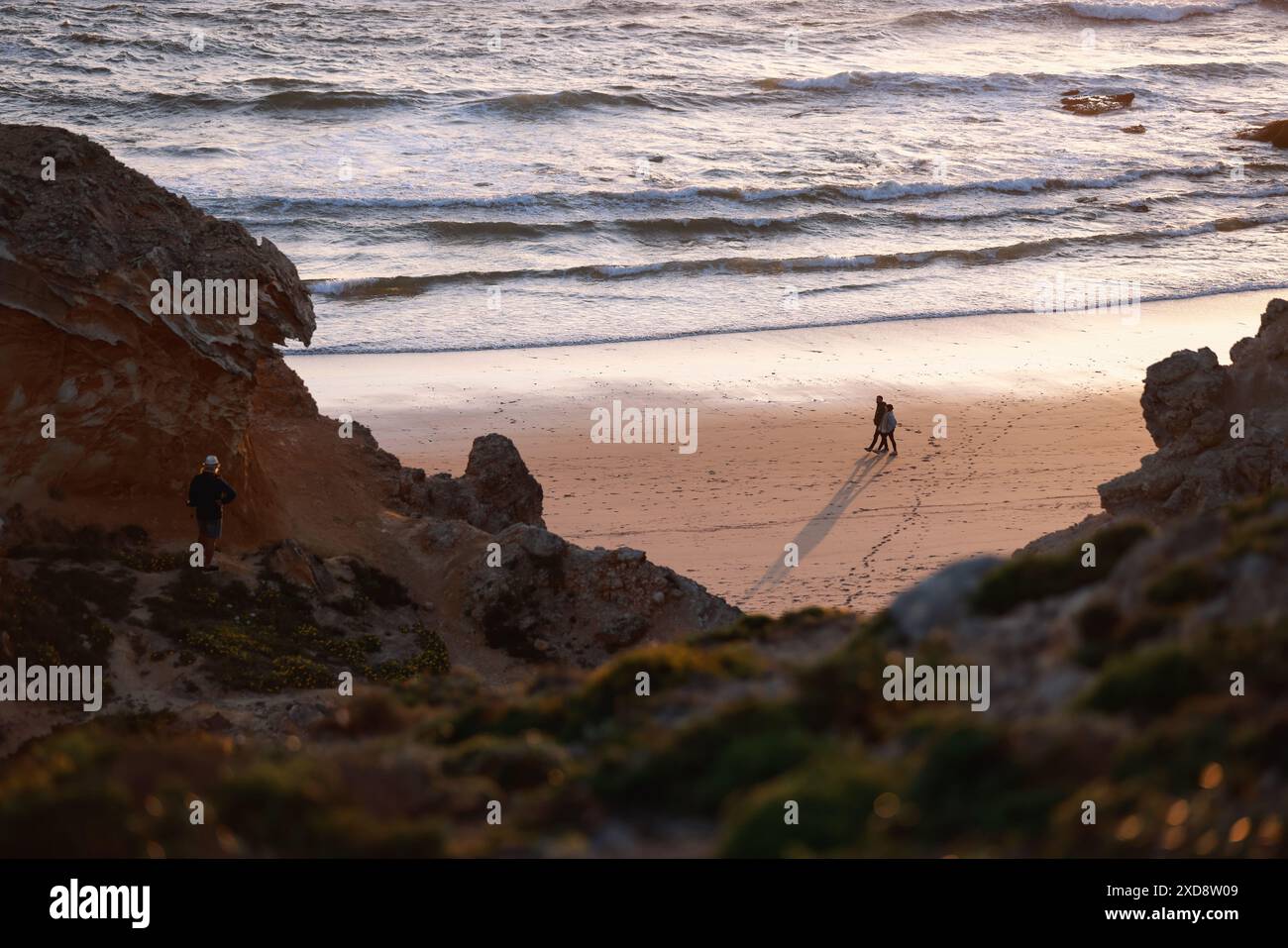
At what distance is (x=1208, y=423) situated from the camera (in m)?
18.5

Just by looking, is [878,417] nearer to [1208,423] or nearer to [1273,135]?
[1208,423]

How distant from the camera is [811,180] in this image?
46844 millimetres

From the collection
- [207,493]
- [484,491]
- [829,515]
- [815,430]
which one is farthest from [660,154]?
[207,493]

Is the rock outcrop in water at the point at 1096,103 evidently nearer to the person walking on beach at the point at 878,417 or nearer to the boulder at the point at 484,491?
the person walking on beach at the point at 878,417

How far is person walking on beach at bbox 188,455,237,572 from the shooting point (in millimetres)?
15703

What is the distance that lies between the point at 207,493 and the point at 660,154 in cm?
3588

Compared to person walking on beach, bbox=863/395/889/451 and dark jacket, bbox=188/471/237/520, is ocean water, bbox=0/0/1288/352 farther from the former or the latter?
dark jacket, bbox=188/471/237/520

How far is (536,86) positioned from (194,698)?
46.2m

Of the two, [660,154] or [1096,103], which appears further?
[1096,103]

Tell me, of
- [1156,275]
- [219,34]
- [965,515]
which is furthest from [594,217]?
[219,34]

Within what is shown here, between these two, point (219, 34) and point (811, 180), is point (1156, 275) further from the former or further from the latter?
point (219, 34)

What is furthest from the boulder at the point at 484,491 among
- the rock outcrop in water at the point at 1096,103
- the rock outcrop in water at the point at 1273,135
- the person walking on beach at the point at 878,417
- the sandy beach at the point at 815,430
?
the rock outcrop in water at the point at 1096,103

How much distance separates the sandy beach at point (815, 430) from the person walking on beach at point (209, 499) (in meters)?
7.04
